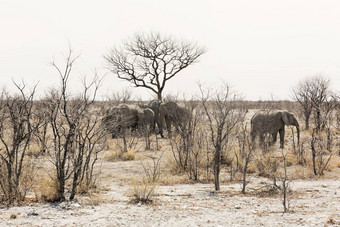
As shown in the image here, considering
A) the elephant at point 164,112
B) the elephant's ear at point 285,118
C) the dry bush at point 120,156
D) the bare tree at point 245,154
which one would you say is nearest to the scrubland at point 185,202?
the bare tree at point 245,154

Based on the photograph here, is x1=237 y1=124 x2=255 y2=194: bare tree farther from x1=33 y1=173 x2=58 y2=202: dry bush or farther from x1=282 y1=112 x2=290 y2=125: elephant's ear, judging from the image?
x1=33 y1=173 x2=58 y2=202: dry bush

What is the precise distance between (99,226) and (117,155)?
7269mm

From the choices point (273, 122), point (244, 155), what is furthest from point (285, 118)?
point (244, 155)

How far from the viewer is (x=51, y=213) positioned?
615 centimetres

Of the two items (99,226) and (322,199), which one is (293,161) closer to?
(322,199)

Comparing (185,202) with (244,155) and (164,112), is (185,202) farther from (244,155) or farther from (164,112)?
(164,112)

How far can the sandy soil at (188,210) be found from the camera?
5805 millimetres

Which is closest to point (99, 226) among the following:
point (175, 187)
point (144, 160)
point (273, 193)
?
point (175, 187)

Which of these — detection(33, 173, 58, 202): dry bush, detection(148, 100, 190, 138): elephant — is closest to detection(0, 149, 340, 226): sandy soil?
detection(33, 173, 58, 202): dry bush

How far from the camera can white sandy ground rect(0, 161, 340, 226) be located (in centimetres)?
580

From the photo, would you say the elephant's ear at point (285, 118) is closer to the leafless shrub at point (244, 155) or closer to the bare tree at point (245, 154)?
the bare tree at point (245, 154)

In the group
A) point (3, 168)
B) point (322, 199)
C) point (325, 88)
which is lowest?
point (322, 199)

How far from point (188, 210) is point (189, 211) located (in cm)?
6

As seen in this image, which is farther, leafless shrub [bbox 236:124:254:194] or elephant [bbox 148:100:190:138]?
elephant [bbox 148:100:190:138]
